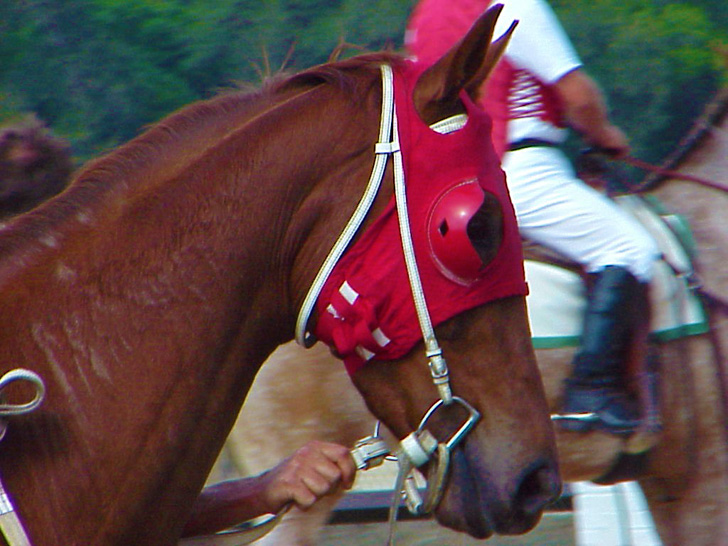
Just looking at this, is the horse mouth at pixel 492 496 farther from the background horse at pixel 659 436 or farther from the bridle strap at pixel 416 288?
the background horse at pixel 659 436

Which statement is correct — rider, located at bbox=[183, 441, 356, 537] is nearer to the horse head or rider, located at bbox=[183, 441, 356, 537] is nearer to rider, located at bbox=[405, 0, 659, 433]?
the horse head

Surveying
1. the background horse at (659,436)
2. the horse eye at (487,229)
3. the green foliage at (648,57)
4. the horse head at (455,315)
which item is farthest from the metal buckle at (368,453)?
the green foliage at (648,57)

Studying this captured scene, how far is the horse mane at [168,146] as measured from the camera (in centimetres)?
144

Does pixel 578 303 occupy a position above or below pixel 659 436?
above

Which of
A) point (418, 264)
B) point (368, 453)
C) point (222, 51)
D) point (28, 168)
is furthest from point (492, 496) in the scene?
point (222, 51)

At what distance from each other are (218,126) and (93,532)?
0.65 metres

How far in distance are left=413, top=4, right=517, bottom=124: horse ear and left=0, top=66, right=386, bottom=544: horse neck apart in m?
0.09

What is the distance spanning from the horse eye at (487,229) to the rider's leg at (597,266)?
59.6 inches

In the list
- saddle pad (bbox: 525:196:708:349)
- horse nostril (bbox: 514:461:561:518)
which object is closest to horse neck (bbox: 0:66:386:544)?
horse nostril (bbox: 514:461:561:518)

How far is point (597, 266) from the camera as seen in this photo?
299 centimetres

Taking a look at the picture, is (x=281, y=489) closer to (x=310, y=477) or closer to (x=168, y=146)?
(x=310, y=477)

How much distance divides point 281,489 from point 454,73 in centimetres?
79

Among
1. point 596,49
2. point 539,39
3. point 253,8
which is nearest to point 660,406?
point 539,39

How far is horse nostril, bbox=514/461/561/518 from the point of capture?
4.99ft
